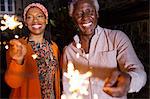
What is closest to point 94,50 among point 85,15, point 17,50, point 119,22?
point 85,15

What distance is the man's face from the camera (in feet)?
4.96

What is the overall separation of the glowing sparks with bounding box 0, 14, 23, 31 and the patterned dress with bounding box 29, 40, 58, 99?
7.9 inches

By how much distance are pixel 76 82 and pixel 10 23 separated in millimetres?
555

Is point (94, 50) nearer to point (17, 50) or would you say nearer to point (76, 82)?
point (76, 82)

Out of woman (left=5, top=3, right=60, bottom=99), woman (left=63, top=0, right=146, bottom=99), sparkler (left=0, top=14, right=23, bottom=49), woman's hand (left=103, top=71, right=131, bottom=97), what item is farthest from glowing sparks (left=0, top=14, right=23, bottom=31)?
woman's hand (left=103, top=71, right=131, bottom=97)

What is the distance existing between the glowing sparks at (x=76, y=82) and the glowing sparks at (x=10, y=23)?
0.40 meters

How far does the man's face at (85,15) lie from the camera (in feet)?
4.96

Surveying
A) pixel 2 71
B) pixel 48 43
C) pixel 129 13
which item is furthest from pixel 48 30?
pixel 129 13

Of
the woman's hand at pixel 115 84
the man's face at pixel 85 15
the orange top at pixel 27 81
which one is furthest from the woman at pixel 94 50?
the woman's hand at pixel 115 84

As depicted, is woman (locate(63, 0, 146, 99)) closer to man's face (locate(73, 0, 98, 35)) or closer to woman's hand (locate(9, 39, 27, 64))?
man's face (locate(73, 0, 98, 35))

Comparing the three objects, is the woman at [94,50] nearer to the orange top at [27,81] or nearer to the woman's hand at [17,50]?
the orange top at [27,81]

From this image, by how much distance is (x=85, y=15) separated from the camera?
151cm

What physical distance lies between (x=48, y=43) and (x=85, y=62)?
0.84ft

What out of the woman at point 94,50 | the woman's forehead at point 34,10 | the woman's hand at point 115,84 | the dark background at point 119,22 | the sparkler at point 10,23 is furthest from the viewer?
the dark background at point 119,22
